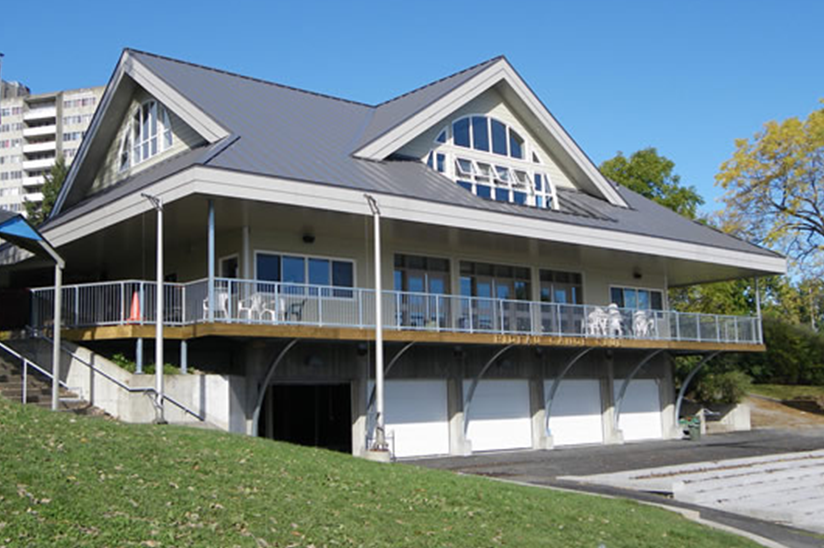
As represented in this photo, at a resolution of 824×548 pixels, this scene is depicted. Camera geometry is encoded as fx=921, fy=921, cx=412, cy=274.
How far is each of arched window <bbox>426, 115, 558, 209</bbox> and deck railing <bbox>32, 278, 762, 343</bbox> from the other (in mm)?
3763

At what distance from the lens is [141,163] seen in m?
27.3

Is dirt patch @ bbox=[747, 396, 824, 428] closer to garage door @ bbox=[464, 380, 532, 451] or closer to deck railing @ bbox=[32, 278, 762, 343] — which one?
deck railing @ bbox=[32, 278, 762, 343]

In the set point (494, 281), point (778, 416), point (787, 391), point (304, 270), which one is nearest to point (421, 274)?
point (494, 281)

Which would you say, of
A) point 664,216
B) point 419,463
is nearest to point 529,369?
point 419,463

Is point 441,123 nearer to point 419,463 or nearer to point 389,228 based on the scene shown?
point 389,228

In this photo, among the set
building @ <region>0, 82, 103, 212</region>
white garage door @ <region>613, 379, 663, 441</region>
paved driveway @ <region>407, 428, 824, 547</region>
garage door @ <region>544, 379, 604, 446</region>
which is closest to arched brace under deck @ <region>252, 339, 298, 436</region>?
paved driveway @ <region>407, 428, 824, 547</region>

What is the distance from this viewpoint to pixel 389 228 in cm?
2483

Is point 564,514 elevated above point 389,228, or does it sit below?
below

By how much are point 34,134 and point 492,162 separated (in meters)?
123

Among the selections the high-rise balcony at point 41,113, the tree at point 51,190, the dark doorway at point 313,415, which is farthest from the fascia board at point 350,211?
the high-rise balcony at point 41,113

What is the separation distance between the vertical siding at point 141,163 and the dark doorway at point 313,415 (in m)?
7.36

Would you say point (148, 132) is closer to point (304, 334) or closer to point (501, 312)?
point (304, 334)

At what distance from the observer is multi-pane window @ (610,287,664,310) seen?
33.2 meters

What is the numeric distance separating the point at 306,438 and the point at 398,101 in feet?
37.9
